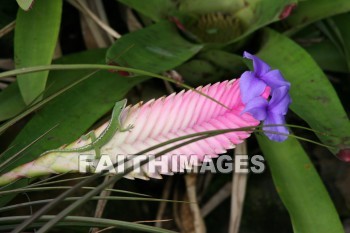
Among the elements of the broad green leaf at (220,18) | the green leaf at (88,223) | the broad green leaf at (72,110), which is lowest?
the green leaf at (88,223)

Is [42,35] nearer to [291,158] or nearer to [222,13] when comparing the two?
[222,13]

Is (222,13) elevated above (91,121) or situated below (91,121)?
above

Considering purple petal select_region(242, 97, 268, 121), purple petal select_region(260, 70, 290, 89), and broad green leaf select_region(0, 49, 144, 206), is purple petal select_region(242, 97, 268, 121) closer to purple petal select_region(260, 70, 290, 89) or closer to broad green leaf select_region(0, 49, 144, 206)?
purple petal select_region(260, 70, 290, 89)

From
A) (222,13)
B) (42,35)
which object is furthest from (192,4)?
(42,35)

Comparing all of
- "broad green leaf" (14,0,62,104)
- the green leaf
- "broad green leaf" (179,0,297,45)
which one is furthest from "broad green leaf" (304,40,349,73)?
the green leaf

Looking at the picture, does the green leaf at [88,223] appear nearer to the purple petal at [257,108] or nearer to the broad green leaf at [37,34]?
the purple petal at [257,108]

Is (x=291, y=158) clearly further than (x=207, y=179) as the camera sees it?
No

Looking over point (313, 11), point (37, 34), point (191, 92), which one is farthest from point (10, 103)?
point (313, 11)

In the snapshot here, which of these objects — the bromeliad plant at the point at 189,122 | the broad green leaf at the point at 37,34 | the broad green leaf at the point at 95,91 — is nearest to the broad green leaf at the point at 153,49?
the broad green leaf at the point at 95,91
